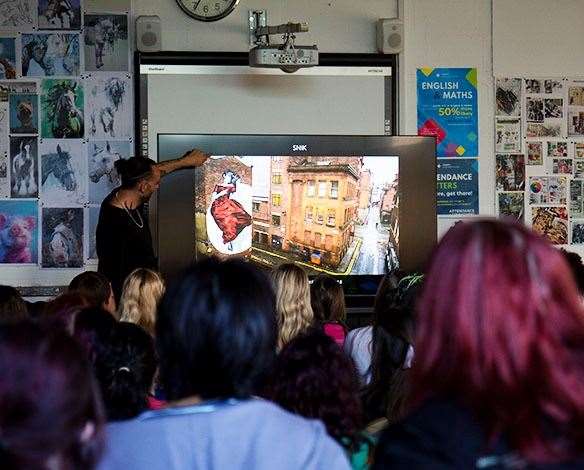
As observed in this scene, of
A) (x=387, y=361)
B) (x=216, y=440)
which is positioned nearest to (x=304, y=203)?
(x=387, y=361)

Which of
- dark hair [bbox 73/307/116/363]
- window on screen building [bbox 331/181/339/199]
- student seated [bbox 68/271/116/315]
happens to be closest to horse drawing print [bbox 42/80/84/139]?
window on screen building [bbox 331/181/339/199]

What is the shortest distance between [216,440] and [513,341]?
0.48 metres

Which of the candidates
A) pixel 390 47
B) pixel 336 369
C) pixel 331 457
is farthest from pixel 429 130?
pixel 331 457

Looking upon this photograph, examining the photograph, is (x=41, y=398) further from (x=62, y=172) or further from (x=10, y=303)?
(x=62, y=172)

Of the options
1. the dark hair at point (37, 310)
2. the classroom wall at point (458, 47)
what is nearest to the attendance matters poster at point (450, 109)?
the classroom wall at point (458, 47)

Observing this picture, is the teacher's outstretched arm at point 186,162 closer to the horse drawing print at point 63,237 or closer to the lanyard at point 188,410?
the horse drawing print at point 63,237

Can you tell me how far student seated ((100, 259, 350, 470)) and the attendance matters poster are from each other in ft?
17.4

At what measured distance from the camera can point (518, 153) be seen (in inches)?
273

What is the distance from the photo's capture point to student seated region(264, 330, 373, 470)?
6.82 feet

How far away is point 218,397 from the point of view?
63.1 inches

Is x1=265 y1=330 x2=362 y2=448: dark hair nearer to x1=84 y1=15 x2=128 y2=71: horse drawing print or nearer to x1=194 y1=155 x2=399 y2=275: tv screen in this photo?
x1=194 y1=155 x2=399 y2=275: tv screen

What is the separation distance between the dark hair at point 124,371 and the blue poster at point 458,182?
4.76 metres

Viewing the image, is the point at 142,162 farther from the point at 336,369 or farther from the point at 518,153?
the point at 336,369

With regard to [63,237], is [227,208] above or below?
above
